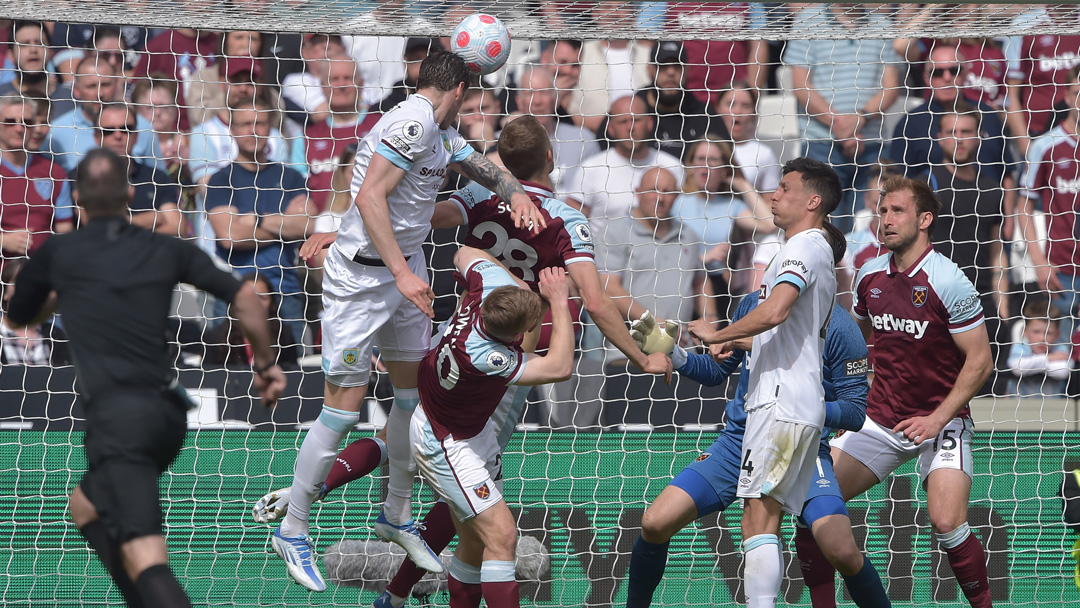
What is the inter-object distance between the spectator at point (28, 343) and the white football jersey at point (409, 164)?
3.37m

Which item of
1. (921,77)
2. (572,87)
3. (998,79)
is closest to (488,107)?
(572,87)

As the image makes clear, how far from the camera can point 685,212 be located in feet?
27.3

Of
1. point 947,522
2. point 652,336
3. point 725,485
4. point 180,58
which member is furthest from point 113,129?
point 947,522

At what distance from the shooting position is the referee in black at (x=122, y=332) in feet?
12.9

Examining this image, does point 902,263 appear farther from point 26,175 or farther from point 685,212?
point 26,175

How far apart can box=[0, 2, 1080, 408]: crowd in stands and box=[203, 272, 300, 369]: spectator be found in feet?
0.07

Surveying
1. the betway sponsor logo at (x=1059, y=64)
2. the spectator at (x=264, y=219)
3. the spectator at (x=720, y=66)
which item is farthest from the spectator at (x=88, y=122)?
the betway sponsor logo at (x=1059, y=64)

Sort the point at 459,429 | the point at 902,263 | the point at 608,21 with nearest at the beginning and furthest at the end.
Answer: the point at 459,429, the point at 902,263, the point at 608,21

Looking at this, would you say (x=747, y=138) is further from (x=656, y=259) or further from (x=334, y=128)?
(x=334, y=128)

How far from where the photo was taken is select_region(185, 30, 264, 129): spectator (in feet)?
27.2

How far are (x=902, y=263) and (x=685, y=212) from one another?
9.02 ft

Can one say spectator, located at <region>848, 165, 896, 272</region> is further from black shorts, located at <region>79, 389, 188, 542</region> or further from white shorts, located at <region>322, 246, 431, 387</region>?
black shorts, located at <region>79, 389, 188, 542</region>

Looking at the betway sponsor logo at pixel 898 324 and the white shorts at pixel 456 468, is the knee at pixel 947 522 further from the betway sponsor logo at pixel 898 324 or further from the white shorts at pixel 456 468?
the white shorts at pixel 456 468

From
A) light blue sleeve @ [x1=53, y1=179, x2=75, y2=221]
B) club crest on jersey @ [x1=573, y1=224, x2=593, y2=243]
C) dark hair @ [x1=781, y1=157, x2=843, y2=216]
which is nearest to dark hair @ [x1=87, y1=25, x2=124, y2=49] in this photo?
light blue sleeve @ [x1=53, y1=179, x2=75, y2=221]
